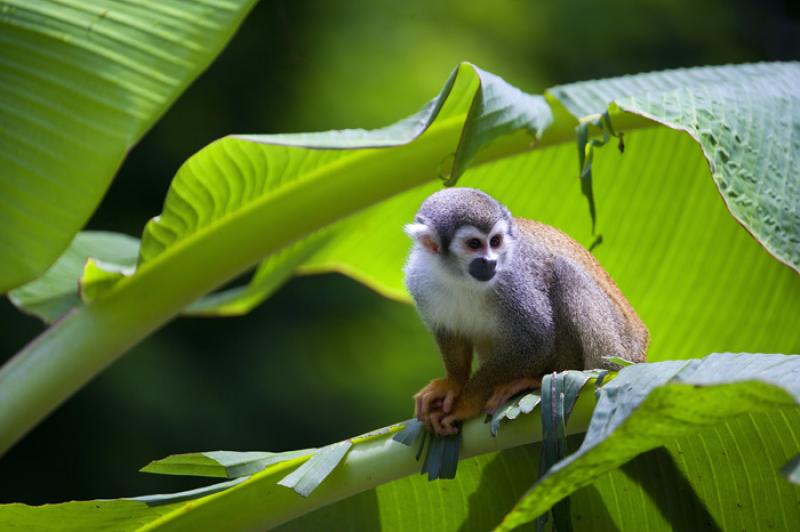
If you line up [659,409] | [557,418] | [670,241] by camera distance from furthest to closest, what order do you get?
[670,241] < [557,418] < [659,409]

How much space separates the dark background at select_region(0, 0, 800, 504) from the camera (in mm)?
5523

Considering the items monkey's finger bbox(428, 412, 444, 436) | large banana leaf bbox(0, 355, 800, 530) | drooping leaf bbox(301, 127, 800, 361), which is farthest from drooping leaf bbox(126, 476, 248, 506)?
drooping leaf bbox(301, 127, 800, 361)

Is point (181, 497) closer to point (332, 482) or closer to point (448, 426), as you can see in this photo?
point (332, 482)

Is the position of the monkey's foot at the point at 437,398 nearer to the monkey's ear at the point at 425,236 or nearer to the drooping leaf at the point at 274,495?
the drooping leaf at the point at 274,495

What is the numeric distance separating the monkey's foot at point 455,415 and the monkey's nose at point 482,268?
0.90ft

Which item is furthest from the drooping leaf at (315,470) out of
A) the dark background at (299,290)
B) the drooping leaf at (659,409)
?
the dark background at (299,290)

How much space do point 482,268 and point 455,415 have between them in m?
0.37

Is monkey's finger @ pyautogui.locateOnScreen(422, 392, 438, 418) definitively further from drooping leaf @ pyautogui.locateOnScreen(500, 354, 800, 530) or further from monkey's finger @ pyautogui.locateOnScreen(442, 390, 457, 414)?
drooping leaf @ pyautogui.locateOnScreen(500, 354, 800, 530)

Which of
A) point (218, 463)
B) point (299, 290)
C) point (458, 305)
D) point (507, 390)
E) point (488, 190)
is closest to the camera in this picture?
point (218, 463)

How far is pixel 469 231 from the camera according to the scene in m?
2.07

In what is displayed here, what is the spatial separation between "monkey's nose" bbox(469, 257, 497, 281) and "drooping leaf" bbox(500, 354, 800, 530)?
2.32 feet

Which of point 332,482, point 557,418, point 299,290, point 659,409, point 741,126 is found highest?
point 741,126

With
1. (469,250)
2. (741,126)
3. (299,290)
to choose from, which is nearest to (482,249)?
(469,250)

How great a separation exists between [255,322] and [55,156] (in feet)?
12.6
